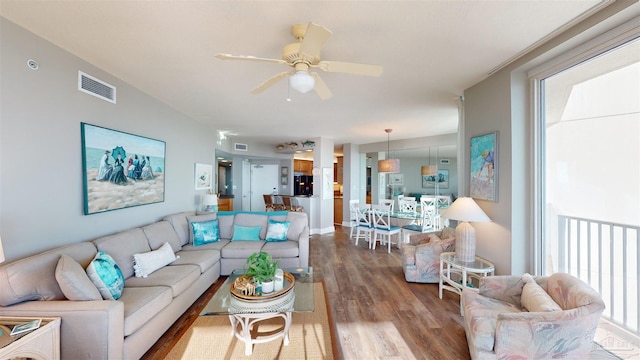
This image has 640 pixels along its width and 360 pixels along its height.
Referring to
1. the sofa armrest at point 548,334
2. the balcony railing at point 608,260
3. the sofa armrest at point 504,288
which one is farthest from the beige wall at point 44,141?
the balcony railing at point 608,260

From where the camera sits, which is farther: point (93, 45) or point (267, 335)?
point (267, 335)

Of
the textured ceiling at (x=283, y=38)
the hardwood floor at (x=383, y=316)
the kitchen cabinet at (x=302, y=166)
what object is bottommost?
the hardwood floor at (x=383, y=316)

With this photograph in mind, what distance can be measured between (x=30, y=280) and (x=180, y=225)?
6.59 ft

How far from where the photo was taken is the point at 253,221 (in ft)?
13.9

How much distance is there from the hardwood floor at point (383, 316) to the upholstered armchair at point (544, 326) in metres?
0.47

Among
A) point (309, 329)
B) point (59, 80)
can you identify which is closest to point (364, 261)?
point (309, 329)

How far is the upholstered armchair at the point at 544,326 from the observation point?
5.19ft

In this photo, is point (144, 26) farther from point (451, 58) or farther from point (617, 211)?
point (617, 211)

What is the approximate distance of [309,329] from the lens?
7.97 feet

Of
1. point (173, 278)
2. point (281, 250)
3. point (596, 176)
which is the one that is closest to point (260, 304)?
point (173, 278)

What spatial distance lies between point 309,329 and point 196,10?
2867 mm

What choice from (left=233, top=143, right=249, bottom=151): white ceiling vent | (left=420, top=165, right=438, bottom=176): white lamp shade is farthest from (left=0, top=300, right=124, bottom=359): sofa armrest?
(left=420, top=165, right=438, bottom=176): white lamp shade

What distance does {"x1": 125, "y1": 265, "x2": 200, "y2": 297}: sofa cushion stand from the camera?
7.93ft

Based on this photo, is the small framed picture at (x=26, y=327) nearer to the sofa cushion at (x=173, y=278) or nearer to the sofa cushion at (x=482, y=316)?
the sofa cushion at (x=173, y=278)
